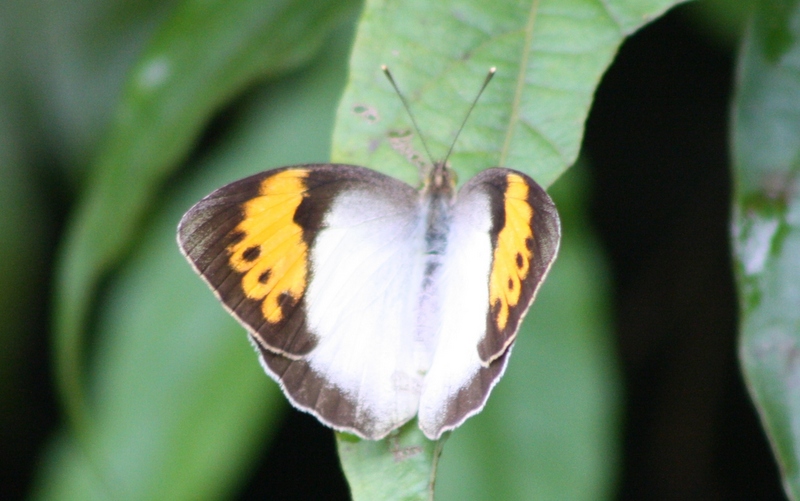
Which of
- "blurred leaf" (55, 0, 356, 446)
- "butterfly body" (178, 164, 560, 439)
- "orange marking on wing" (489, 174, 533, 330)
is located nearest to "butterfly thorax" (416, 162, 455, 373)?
"butterfly body" (178, 164, 560, 439)

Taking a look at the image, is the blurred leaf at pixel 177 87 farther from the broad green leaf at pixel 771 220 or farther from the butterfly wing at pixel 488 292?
the broad green leaf at pixel 771 220

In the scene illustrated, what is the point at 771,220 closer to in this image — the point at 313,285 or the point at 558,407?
the point at 558,407

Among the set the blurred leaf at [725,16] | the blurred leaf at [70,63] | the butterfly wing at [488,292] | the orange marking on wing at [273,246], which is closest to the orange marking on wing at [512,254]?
the butterfly wing at [488,292]

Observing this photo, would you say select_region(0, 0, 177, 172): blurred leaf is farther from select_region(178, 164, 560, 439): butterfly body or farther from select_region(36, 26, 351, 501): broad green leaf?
select_region(178, 164, 560, 439): butterfly body

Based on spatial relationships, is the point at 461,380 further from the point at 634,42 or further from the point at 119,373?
the point at 634,42

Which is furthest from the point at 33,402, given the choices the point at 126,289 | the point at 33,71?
the point at 33,71
